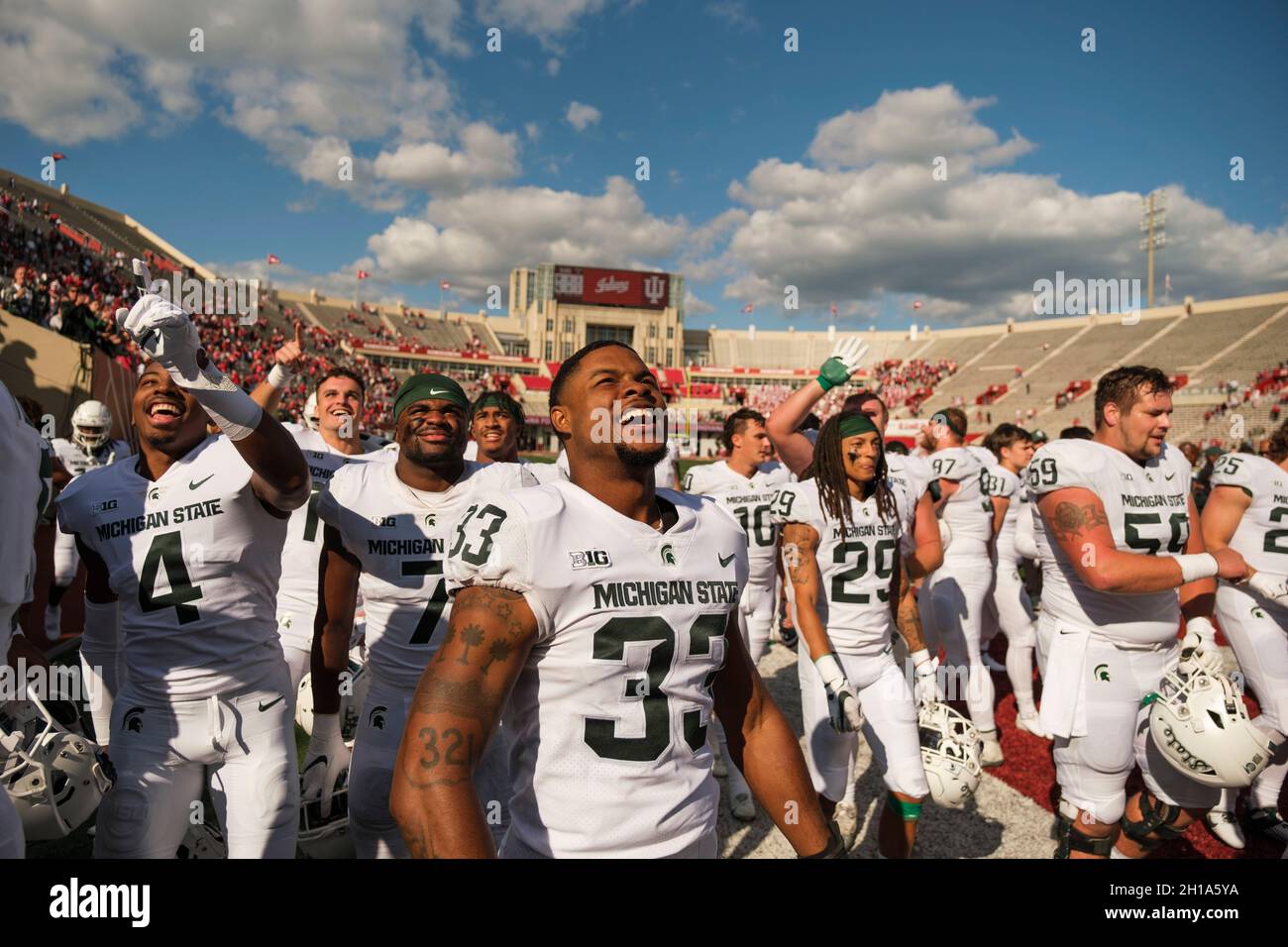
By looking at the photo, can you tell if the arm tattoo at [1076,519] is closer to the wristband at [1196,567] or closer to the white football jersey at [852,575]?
the wristband at [1196,567]

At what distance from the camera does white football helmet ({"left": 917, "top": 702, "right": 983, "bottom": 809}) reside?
3641mm

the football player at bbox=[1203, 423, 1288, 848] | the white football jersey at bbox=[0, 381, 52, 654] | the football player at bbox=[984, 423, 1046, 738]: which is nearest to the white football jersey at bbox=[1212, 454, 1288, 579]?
the football player at bbox=[1203, 423, 1288, 848]

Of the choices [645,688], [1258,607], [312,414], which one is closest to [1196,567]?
[1258,607]

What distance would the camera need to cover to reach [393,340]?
6262 centimetres

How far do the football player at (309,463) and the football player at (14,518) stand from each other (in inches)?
74.6

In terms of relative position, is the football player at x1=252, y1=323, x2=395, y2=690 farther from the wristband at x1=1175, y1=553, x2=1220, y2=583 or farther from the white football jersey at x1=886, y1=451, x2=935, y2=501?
the wristband at x1=1175, y1=553, x2=1220, y2=583

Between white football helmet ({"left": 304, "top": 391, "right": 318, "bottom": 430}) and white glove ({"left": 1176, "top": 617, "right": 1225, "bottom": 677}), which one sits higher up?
white football helmet ({"left": 304, "top": 391, "right": 318, "bottom": 430})

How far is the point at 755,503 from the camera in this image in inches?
247

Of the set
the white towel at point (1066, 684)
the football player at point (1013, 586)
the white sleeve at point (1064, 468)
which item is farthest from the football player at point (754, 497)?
the white towel at point (1066, 684)

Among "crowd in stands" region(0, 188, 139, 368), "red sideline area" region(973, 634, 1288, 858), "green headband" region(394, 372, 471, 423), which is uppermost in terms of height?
"crowd in stands" region(0, 188, 139, 368)

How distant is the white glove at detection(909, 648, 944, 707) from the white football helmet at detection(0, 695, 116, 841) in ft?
12.9
